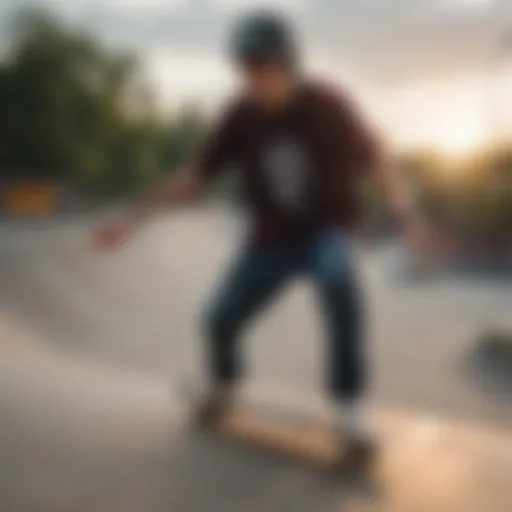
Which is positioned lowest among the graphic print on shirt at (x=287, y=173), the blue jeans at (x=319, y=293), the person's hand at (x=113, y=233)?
the blue jeans at (x=319, y=293)

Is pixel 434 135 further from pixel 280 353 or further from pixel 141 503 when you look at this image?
pixel 141 503

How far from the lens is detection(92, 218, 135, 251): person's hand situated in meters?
1.16

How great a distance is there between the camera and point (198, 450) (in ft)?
3.81

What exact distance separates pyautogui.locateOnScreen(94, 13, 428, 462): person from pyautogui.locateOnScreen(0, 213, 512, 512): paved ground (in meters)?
0.03

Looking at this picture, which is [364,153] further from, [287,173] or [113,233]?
[113,233]

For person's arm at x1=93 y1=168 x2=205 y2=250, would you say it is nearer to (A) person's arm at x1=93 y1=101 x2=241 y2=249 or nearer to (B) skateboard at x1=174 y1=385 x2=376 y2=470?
(A) person's arm at x1=93 y1=101 x2=241 y2=249

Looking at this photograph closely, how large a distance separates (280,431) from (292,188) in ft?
1.05

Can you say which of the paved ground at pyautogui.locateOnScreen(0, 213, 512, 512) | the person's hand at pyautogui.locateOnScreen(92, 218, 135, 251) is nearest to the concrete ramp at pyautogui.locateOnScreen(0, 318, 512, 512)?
the paved ground at pyautogui.locateOnScreen(0, 213, 512, 512)

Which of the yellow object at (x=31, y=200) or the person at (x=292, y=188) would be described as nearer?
the person at (x=292, y=188)

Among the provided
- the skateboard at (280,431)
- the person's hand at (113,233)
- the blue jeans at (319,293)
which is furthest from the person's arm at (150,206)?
the skateboard at (280,431)

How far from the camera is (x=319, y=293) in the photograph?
3.61ft

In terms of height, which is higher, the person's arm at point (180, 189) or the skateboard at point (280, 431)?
the person's arm at point (180, 189)

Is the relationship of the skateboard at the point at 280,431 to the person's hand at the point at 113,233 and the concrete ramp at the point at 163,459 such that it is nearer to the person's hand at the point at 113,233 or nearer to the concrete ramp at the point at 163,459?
the concrete ramp at the point at 163,459

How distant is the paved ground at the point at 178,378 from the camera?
1.07 m
